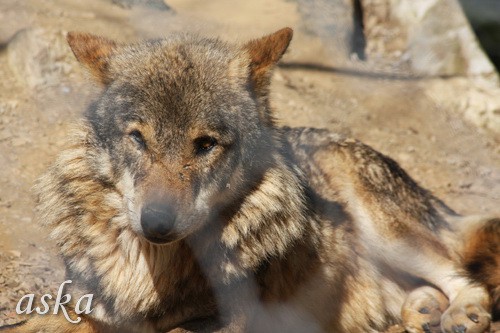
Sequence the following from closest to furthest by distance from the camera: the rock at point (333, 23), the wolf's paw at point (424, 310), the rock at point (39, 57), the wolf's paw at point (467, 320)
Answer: the wolf's paw at point (467, 320)
the wolf's paw at point (424, 310)
the rock at point (39, 57)
the rock at point (333, 23)

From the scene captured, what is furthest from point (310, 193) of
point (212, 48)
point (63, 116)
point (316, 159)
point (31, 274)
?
point (63, 116)

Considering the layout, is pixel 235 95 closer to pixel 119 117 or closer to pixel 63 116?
pixel 119 117

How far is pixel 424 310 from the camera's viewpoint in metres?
4.44

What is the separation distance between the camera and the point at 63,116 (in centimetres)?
602

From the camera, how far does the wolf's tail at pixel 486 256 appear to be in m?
4.46

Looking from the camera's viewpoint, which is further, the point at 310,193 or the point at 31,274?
the point at 31,274

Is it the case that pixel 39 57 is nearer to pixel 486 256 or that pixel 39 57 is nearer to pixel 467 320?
pixel 486 256

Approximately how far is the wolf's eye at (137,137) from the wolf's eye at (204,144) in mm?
251

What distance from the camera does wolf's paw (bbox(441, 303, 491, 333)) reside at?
416cm

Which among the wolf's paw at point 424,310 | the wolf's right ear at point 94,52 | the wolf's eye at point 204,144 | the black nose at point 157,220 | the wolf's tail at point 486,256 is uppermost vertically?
the wolf's right ear at point 94,52

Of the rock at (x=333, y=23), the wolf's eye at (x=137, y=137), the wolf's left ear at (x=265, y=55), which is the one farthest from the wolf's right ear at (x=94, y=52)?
the rock at (x=333, y=23)

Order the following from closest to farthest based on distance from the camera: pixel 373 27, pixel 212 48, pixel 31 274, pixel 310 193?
1. pixel 212 48
2. pixel 310 193
3. pixel 31 274
4. pixel 373 27

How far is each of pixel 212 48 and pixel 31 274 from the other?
74.2 inches

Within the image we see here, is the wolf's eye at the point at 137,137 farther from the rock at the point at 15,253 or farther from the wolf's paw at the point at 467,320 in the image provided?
the wolf's paw at the point at 467,320
